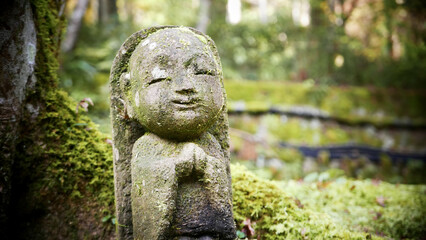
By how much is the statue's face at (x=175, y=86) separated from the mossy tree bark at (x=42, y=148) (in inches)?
43.0

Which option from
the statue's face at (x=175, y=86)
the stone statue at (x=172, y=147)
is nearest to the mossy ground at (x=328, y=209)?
the stone statue at (x=172, y=147)

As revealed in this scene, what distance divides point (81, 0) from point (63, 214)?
243 inches

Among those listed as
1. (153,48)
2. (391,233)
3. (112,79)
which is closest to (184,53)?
(153,48)

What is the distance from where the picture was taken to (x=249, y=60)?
10.8 meters

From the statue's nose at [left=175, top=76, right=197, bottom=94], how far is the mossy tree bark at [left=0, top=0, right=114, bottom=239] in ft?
4.59

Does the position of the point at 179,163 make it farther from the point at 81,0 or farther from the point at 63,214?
the point at 81,0

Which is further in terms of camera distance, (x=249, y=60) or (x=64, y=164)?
(x=249, y=60)

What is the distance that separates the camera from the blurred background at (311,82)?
24.6 ft

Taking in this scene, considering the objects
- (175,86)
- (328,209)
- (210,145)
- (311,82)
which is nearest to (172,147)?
(210,145)

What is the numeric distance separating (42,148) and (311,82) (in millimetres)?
7996

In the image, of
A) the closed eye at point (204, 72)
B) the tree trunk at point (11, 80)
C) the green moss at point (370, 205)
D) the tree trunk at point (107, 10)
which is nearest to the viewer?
the closed eye at point (204, 72)

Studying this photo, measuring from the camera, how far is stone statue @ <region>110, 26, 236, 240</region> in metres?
2.02

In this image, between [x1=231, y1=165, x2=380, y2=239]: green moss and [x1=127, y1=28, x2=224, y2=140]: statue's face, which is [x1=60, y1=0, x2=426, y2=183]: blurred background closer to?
[x1=231, y1=165, x2=380, y2=239]: green moss

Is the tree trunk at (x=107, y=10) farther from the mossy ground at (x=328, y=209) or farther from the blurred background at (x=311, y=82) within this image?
the mossy ground at (x=328, y=209)
